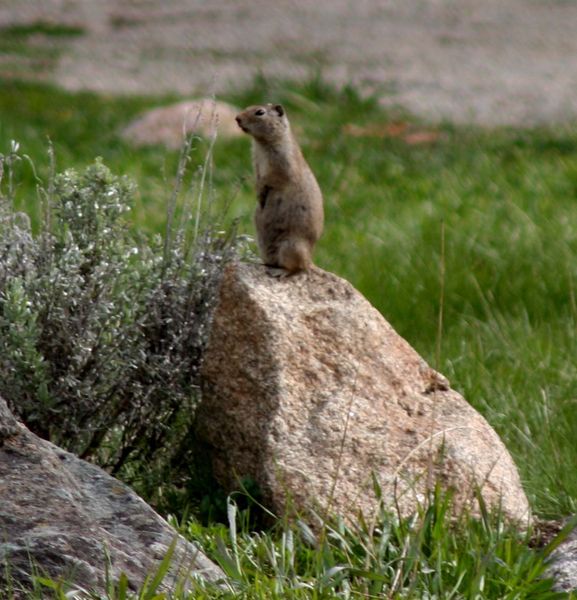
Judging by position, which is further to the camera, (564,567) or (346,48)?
(346,48)

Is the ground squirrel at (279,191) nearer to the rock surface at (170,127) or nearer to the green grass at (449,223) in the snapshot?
the green grass at (449,223)

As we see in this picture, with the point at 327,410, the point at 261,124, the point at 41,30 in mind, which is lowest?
the point at 41,30

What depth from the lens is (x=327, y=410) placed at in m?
4.66

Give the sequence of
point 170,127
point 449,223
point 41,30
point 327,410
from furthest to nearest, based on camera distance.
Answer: point 41,30, point 170,127, point 449,223, point 327,410

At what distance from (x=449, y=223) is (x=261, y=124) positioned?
2901 mm

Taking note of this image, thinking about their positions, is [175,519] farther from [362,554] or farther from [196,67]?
[196,67]

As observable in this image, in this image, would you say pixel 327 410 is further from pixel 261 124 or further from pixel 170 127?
pixel 170 127

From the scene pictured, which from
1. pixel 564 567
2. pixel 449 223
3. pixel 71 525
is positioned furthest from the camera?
pixel 449 223

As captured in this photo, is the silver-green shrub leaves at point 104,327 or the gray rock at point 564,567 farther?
the silver-green shrub leaves at point 104,327

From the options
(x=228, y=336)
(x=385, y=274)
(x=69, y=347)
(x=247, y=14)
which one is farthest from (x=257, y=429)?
(x=247, y=14)

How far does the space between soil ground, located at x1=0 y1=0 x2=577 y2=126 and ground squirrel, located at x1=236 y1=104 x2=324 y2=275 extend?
6.65 meters

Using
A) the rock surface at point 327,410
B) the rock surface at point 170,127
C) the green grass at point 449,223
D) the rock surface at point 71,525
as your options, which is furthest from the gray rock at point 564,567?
the rock surface at point 170,127

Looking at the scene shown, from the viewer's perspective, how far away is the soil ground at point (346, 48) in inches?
505

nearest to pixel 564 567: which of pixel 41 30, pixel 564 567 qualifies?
pixel 564 567
